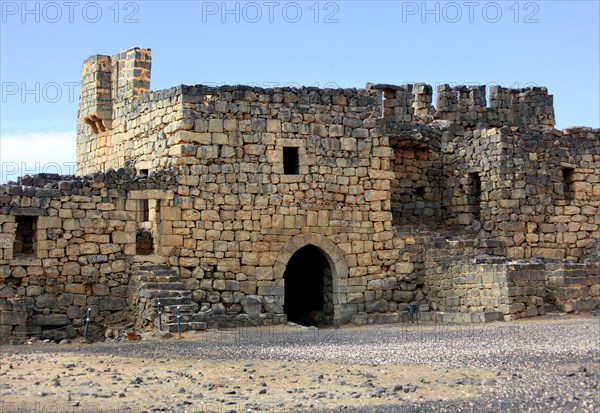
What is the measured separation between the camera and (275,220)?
1956cm

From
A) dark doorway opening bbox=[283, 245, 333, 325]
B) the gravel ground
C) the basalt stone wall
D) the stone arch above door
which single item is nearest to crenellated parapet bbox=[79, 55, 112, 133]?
dark doorway opening bbox=[283, 245, 333, 325]

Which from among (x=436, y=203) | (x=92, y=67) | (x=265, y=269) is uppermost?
(x=92, y=67)

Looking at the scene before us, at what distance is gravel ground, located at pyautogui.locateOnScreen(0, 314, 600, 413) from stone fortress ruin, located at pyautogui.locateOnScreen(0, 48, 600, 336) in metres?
2.46

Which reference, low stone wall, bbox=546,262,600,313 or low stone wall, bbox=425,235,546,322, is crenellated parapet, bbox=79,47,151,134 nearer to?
low stone wall, bbox=425,235,546,322

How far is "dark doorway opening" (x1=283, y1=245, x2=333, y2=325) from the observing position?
2059 centimetres

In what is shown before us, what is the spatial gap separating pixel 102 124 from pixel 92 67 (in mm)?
1365

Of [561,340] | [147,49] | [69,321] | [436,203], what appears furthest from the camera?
[436,203]

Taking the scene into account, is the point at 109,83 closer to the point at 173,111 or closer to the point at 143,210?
the point at 173,111

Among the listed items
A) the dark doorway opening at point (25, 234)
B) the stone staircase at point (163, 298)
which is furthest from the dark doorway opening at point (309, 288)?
the dark doorway opening at point (25, 234)

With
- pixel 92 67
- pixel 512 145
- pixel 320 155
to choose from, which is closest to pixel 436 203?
pixel 512 145

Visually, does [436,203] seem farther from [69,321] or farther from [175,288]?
[69,321]

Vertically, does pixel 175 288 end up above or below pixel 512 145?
below

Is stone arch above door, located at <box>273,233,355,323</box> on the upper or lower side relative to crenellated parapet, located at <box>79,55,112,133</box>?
lower

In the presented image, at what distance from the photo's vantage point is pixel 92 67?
22375 mm
